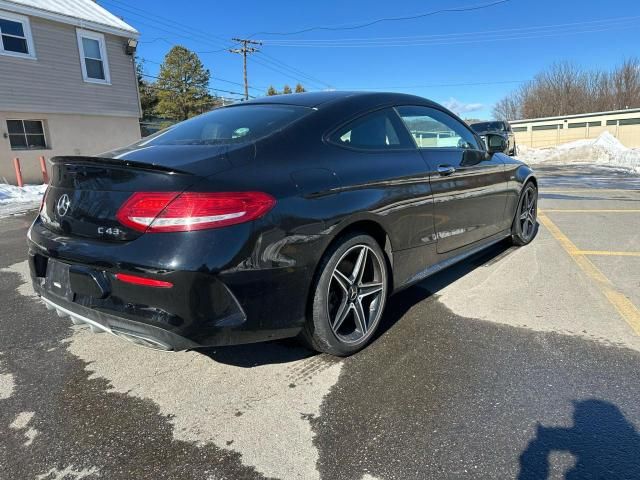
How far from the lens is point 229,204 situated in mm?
2133

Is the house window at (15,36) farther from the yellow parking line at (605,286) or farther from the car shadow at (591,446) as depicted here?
the car shadow at (591,446)

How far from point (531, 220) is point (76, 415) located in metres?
5.06

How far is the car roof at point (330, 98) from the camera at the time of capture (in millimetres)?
3076

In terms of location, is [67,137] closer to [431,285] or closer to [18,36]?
[18,36]

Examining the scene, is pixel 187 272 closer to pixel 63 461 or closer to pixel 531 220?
pixel 63 461

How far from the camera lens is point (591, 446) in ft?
6.52

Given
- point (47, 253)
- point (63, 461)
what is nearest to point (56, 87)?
point (47, 253)

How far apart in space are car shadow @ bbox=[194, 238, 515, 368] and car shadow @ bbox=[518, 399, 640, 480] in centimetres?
124

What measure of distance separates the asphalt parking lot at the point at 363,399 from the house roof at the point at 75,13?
543 inches

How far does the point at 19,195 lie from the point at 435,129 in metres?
11.4

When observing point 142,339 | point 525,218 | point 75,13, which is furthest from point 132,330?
point 75,13

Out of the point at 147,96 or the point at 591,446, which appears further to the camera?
the point at 147,96

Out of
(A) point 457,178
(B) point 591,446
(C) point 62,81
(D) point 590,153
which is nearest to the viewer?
(B) point 591,446

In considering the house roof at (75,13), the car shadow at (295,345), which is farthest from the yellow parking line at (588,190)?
the house roof at (75,13)
